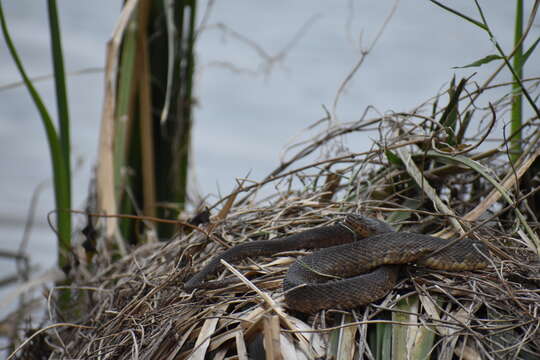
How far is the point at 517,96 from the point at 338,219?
569mm

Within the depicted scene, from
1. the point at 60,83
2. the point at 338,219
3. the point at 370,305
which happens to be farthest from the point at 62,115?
the point at 370,305

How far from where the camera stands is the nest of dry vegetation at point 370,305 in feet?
2.42

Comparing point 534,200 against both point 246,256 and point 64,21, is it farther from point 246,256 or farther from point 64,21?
point 64,21

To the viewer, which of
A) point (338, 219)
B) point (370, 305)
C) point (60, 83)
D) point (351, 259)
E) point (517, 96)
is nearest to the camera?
point (370, 305)

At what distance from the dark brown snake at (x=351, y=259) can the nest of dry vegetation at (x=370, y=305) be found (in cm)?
2

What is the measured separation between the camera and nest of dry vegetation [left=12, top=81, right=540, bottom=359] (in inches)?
29.0

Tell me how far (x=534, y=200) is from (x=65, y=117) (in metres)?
1.40

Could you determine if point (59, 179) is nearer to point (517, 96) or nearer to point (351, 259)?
point (351, 259)

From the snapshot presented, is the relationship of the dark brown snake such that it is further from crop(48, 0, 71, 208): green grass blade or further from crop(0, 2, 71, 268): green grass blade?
crop(48, 0, 71, 208): green grass blade

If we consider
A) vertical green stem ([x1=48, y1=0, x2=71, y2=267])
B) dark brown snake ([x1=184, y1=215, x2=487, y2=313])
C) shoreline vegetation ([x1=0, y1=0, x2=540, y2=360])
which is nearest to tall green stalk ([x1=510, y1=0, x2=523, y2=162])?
shoreline vegetation ([x1=0, y1=0, x2=540, y2=360])

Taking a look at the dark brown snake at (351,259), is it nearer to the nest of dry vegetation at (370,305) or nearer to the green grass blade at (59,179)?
the nest of dry vegetation at (370,305)

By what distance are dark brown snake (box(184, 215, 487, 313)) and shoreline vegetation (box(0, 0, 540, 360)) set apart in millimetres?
22

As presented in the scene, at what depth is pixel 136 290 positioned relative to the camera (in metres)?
1.09

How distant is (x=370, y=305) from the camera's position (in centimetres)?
82
